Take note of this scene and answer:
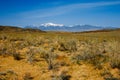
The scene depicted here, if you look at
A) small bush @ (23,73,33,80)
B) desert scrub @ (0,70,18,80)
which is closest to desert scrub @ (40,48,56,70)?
small bush @ (23,73,33,80)

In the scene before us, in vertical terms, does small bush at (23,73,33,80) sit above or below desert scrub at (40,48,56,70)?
below

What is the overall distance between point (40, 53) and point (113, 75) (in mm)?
5901

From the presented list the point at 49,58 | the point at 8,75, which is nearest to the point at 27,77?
the point at 8,75

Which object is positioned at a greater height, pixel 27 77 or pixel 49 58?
pixel 49 58

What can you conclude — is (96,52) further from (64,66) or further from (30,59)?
(30,59)

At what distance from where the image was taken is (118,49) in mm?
13570

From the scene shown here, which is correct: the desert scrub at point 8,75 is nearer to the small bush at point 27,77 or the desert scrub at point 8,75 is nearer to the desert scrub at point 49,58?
the small bush at point 27,77

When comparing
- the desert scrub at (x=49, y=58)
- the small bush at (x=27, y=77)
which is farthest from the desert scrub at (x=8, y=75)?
the desert scrub at (x=49, y=58)

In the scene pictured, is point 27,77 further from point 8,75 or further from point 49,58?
point 49,58

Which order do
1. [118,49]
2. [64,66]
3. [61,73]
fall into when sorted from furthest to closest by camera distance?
1. [118,49]
2. [64,66]
3. [61,73]

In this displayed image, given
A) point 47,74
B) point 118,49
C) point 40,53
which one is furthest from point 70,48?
point 47,74

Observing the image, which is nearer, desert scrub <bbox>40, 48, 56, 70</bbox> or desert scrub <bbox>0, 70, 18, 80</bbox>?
desert scrub <bbox>0, 70, 18, 80</bbox>

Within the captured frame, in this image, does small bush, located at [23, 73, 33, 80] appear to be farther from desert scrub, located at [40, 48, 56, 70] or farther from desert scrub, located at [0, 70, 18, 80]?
desert scrub, located at [40, 48, 56, 70]

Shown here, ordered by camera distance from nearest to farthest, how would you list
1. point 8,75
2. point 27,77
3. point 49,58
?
point 27,77
point 8,75
point 49,58
